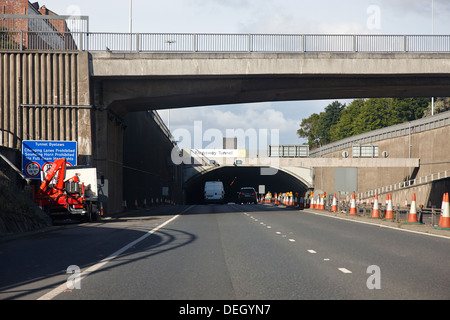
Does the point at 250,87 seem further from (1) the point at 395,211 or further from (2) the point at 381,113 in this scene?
(2) the point at 381,113

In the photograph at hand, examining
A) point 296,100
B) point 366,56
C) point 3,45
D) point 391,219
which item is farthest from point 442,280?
point 3,45

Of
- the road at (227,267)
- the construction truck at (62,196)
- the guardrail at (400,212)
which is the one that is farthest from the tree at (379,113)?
the road at (227,267)

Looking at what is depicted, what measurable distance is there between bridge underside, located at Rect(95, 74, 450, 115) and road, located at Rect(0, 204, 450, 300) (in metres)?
14.8

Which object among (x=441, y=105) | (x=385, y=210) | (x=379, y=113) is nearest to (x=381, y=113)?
(x=379, y=113)

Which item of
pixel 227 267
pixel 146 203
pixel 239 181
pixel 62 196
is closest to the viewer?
pixel 227 267

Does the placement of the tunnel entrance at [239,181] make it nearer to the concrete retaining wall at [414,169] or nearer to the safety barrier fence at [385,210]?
the concrete retaining wall at [414,169]

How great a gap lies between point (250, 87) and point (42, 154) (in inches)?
419

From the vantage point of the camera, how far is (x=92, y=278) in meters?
8.18

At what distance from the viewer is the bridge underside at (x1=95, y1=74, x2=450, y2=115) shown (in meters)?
29.1

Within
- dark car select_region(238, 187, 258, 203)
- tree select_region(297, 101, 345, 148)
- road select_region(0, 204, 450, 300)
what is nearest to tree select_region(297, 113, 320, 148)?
tree select_region(297, 101, 345, 148)

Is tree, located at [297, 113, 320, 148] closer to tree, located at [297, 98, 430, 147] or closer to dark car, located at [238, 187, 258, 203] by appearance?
tree, located at [297, 98, 430, 147]

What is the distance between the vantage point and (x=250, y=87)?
1166 inches

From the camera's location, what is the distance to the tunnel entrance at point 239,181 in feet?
271
